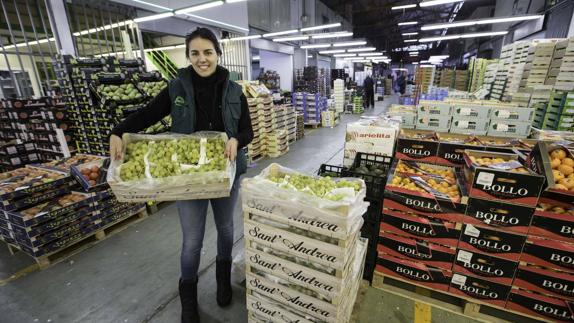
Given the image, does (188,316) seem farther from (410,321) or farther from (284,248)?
(410,321)

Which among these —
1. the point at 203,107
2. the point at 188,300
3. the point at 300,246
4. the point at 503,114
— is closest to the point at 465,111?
the point at 503,114

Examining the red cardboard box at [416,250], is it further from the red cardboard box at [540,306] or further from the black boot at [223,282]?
the black boot at [223,282]

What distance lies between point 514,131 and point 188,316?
482cm

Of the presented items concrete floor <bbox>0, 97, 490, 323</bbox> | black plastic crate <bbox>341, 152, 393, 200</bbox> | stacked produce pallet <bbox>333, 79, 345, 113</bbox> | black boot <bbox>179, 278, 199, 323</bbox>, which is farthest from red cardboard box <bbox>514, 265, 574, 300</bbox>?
stacked produce pallet <bbox>333, 79, 345, 113</bbox>

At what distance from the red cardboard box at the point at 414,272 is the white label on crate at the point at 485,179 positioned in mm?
777

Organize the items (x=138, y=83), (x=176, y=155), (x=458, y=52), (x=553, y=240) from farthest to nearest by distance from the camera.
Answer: (x=458, y=52) → (x=138, y=83) → (x=553, y=240) → (x=176, y=155)

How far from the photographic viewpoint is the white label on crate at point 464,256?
1986mm

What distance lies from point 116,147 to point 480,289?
2.77 meters

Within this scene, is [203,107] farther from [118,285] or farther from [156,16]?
[156,16]

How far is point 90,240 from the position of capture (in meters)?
3.14

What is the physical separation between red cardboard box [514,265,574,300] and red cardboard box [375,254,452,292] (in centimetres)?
45

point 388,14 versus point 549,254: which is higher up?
point 388,14

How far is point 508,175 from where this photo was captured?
1.72 m

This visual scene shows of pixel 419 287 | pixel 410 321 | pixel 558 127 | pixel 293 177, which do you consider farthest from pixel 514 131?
pixel 293 177
